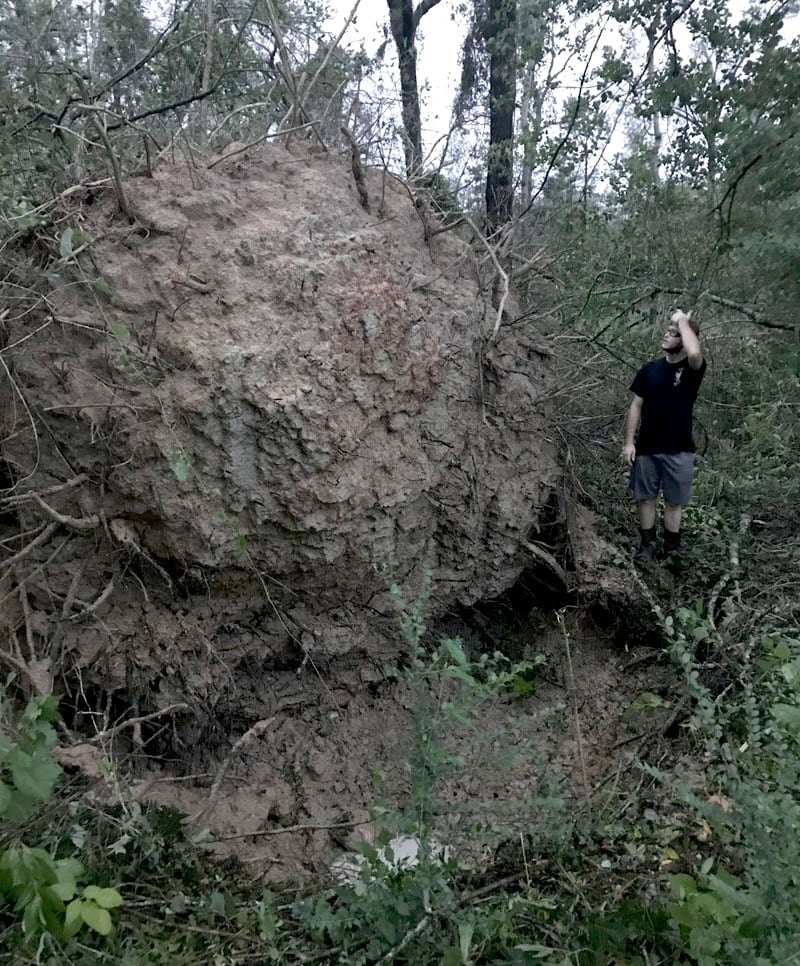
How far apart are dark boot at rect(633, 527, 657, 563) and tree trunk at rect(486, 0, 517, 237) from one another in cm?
371

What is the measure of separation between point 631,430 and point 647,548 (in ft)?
2.12

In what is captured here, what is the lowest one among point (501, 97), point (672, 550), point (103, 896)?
point (103, 896)

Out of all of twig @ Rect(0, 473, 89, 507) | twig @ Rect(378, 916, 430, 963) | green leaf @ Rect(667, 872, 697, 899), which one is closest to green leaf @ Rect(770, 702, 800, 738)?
green leaf @ Rect(667, 872, 697, 899)

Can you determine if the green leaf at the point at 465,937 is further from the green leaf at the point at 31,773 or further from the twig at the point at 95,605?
the twig at the point at 95,605

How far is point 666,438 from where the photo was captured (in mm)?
4062

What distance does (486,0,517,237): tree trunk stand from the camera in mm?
7105

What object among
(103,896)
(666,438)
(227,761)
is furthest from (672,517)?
(103,896)

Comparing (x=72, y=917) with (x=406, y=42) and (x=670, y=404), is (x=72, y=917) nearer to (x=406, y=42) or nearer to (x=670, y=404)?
(x=670, y=404)

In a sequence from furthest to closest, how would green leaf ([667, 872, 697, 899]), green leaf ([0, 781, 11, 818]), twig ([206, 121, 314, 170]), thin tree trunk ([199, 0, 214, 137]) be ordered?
thin tree trunk ([199, 0, 214, 137])
twig ([206, 121, 314, 170])
green leaf ([667, 872, 697, 899])
green leaf ([0, 781, 11, 818])

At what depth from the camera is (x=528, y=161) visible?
253 inches

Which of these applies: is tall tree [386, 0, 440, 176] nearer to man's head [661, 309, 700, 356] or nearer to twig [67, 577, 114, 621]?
man's head [661, 309, 700, 356]

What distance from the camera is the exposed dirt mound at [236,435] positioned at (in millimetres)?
2914

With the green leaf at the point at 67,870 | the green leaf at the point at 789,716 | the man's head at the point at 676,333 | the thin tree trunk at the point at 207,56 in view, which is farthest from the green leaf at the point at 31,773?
the man's head at the point at 676,333

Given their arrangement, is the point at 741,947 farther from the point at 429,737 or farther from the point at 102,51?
the point at 102,51
